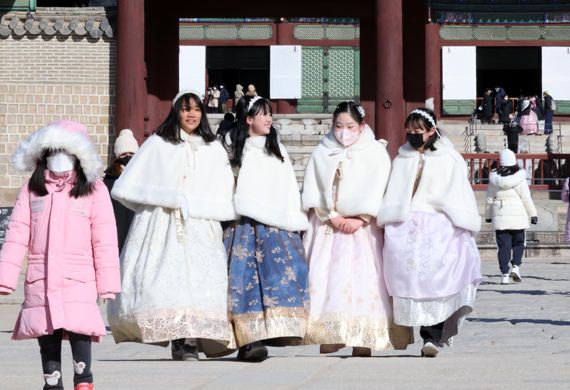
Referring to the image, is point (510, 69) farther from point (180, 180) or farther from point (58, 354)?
point (58, 354)

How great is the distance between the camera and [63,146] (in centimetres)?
706

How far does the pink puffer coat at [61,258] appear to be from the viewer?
6863mm

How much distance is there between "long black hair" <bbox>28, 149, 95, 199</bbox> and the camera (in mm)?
7047

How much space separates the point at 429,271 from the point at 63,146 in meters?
2.87

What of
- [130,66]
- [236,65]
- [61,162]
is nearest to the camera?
[61,162]

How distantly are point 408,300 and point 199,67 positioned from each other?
2343 cm

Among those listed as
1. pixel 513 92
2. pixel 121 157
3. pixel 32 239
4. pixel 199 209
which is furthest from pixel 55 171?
pixel 513 92

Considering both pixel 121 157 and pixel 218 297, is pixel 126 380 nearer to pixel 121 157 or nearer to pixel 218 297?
pixel 218 297

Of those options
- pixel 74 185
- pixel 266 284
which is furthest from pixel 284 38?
pixel 74 185

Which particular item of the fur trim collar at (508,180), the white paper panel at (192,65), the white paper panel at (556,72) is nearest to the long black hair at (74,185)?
the fur trim collar at (508,180)

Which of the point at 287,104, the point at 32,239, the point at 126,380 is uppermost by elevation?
the point at 287,104

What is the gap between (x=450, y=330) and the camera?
366 inches

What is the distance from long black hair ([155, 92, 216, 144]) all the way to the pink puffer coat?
205 cm

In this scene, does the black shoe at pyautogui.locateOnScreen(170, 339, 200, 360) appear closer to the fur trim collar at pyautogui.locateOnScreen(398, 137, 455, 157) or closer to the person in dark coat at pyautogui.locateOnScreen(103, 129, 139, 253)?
the fur trim collar at pyautogui.locateOnScreen(398, 137, 455, 157)
